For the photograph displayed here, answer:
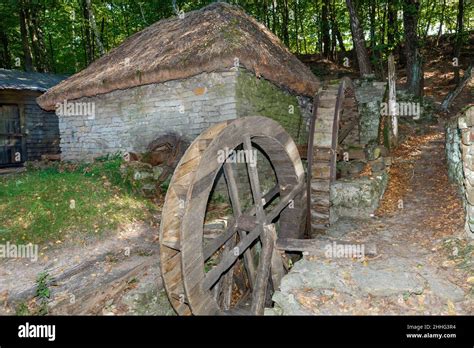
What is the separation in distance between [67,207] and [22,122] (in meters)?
8.59

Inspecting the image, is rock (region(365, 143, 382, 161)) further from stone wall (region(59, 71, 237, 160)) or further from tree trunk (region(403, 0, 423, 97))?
tree trunk (region(403, 0, 423, 97))

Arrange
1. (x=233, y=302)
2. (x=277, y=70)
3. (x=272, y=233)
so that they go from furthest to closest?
(x=277, y=70) < (x=233, y=302) < (x=272, y=233)

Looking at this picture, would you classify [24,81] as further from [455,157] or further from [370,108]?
[455,157]

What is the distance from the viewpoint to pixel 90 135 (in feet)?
28.1

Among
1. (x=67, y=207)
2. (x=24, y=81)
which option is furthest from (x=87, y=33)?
(x=67, y=207)

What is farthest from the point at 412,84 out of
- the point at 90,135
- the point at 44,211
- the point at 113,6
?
the point at 113,6

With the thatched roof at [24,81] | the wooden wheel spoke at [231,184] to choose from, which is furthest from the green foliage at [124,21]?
the wooden wheel spoke at [231,184]

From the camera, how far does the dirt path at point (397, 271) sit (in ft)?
10.2

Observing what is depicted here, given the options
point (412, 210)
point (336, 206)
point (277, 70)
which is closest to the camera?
point (412, 210)

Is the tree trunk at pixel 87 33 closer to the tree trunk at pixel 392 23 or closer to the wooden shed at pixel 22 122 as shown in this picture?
the wooden shed at pixel 22 122

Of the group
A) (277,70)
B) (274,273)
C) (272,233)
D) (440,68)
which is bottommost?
(274,273)

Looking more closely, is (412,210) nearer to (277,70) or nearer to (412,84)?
(277,70)

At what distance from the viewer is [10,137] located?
12047 mm
